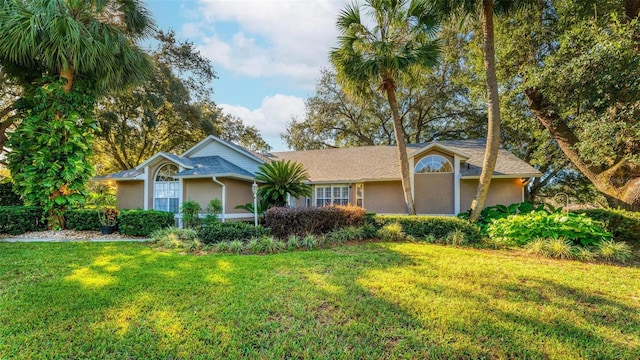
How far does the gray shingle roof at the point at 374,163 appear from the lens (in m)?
13.5

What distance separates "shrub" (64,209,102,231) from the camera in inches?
425

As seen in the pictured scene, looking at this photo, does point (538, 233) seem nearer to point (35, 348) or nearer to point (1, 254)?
point (35, 348)

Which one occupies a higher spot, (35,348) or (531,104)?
(531,104)

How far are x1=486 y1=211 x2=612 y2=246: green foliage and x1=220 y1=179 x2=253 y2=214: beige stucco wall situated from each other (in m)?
10.5

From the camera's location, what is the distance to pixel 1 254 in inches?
281

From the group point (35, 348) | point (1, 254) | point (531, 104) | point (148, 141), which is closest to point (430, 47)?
point (531, 104)

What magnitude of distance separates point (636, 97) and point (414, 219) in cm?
835

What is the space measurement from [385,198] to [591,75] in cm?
895

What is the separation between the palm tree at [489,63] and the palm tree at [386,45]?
984 millimetres

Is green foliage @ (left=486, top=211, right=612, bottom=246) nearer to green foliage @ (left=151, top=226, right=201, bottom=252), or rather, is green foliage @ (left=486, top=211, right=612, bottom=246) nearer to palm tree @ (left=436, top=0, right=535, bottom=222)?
palm tree @ (left=436, top=0, right=535, bottom=222)

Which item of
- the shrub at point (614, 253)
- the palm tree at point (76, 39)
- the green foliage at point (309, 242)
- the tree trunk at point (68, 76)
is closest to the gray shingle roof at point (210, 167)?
the palm tree at point (76, 39)

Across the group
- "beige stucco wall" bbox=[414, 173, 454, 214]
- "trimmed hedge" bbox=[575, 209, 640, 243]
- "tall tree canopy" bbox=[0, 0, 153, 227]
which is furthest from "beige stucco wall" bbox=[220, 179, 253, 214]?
"trimmed hedge" bbox=[575, 209, 640, 243]

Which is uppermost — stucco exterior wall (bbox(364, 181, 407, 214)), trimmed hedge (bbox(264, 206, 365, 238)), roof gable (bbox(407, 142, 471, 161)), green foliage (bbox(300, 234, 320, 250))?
roof gable (bbox(407, 142, 471, 161))

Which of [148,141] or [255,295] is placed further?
[148,141]
